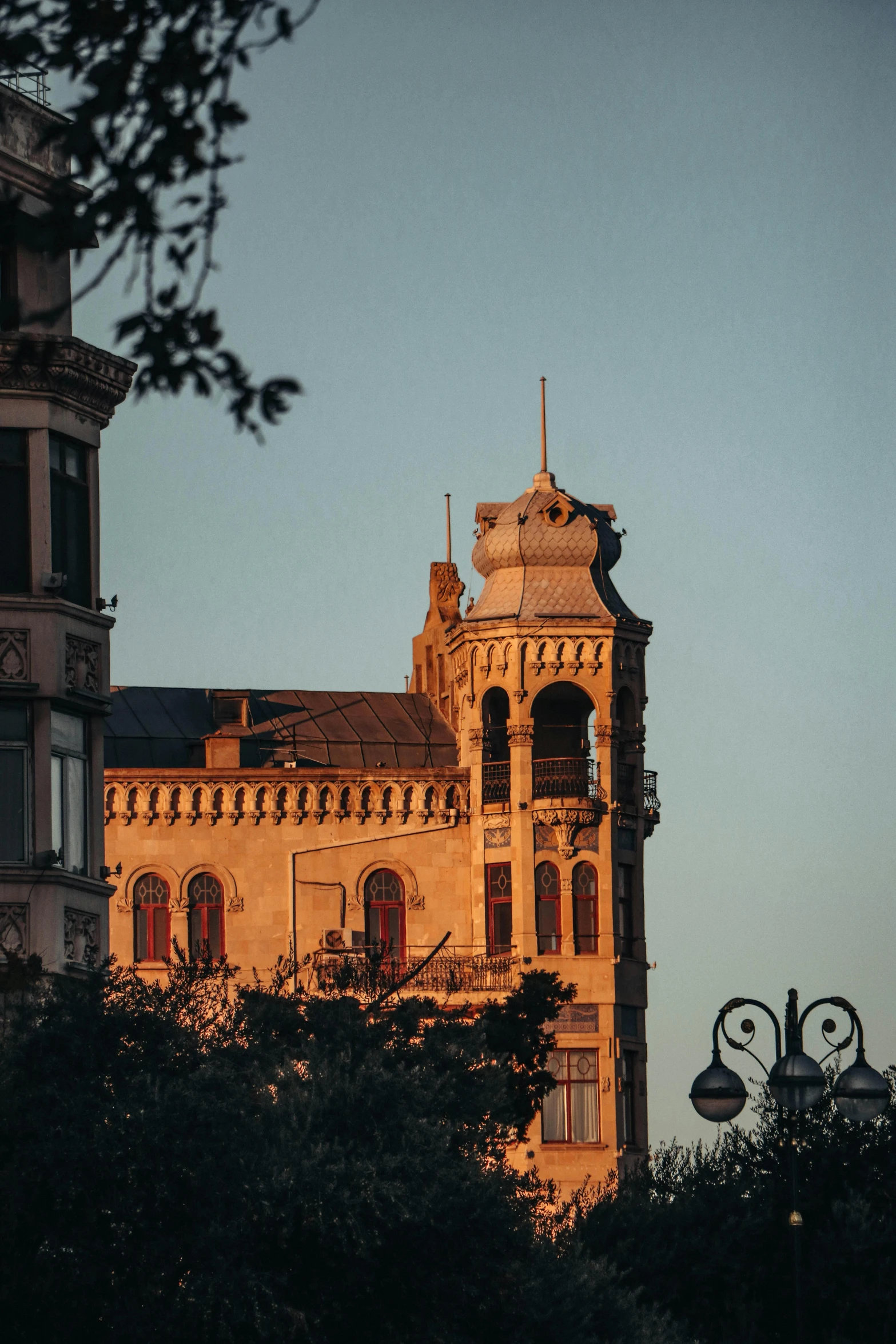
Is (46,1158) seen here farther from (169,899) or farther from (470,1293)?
(169,899)

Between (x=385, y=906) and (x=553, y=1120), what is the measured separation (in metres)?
7.24

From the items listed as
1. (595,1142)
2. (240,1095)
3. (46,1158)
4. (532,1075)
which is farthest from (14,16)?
(595,1142)

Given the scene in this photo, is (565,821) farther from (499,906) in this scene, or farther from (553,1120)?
(553,1120)

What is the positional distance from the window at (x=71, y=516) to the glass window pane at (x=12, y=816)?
8.99 ft

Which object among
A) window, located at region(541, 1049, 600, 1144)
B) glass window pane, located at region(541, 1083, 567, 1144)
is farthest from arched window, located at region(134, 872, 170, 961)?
glass window pane, located at region(541, 1083, 567, 1144)

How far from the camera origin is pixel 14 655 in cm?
3638

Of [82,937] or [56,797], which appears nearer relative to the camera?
[56,797]

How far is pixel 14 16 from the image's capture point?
42.3 feet

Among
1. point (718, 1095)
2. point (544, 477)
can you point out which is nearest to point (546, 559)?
point (544, 477)

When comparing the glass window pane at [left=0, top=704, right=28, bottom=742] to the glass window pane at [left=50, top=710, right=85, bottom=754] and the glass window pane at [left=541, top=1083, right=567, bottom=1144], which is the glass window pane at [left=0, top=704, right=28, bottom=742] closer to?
the glass window pane at [left=50, top=710, right=85, bottom=754]

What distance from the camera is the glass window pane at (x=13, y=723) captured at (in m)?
36.0

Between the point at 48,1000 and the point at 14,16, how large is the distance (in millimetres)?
21245

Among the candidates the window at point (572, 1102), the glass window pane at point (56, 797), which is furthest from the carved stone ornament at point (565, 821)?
the glass window pane at point (56, 797)

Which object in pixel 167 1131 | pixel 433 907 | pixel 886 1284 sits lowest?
pixel 886 1284
